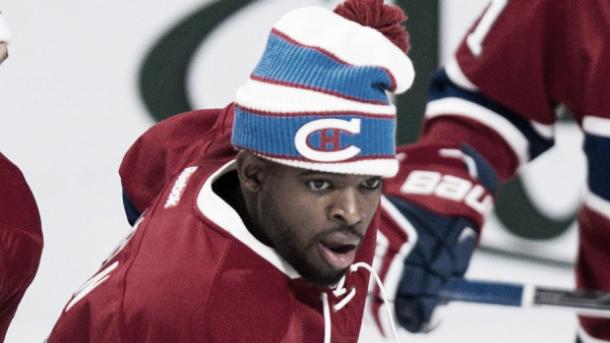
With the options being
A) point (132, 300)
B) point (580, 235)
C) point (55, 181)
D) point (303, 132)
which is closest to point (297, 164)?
point (303, 132)

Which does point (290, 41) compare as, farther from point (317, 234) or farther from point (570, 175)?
point (570, 175)

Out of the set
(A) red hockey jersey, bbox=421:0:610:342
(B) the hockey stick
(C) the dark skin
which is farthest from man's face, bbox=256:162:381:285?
(A) red hockey jersey, bbox=421:0:610:342

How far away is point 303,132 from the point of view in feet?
4.08

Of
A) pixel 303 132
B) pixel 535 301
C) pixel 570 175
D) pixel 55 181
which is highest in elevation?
pixel 303 132

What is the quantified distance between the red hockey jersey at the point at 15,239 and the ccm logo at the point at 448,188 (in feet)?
1.16

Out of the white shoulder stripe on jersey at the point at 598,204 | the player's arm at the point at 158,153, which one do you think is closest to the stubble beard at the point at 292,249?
the player's arm at the point at 158,153

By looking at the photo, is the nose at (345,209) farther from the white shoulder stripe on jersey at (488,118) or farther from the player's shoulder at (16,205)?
the player's shoulder at (16,205)

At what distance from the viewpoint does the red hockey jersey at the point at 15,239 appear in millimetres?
1512

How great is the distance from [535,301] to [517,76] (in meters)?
0.23

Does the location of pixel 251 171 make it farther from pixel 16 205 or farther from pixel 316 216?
pixel 16 205

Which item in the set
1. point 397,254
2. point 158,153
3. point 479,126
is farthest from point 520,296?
point 158,153

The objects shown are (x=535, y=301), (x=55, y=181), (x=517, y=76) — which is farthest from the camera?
(x=55, y=181)

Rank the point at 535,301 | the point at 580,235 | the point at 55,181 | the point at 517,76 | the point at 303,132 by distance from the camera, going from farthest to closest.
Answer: the point at 55,181 < the point at 580,235 < the point at 517,76 < the point at 535,301 < the point at 303,132

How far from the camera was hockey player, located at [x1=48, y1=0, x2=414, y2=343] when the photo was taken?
124 centimetres
